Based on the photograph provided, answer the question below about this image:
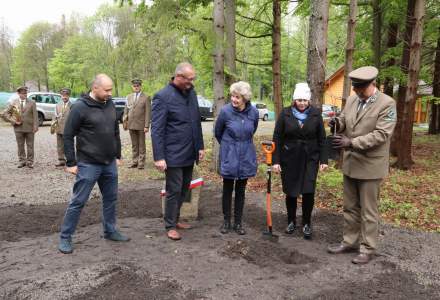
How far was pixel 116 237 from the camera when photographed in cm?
477

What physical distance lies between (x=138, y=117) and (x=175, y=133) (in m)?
4.91

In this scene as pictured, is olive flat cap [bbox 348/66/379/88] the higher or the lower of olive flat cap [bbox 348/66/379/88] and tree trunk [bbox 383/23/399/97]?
the lower

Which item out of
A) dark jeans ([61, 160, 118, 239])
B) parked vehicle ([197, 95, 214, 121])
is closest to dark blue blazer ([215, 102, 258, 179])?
dark jeans ([61, 160, 118, 239])

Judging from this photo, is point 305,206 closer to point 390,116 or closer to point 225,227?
point 225,227

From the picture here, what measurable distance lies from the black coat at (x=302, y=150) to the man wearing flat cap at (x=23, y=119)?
7.41 m

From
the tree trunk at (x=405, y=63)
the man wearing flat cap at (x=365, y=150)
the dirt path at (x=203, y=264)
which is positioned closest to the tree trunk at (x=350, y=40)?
the tree trunk at (x=405, y=63)

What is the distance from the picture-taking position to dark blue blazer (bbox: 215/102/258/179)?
4887 millimetres

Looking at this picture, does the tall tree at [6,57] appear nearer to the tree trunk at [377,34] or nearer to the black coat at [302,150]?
the tree trunk at [377,34]

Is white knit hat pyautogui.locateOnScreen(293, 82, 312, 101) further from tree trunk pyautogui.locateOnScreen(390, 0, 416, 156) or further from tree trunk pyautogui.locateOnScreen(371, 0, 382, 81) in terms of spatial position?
tree trunk pyautogui.locateOnScreen(371, 0, 382, 81)

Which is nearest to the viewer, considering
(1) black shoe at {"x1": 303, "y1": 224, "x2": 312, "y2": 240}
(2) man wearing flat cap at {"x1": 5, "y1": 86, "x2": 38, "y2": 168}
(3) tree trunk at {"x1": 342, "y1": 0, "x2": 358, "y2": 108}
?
(1) black shoe at {"x1": 303, "y1": 224, "x2": 312, "y2": 240}

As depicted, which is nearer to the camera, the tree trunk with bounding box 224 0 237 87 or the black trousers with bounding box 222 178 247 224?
the black trousers with bounding box 222 178 247 224

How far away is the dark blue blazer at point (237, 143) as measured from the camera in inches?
192

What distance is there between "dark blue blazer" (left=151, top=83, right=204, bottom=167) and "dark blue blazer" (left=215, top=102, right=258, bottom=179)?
0.38 metres

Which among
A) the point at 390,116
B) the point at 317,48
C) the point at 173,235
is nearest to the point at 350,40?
the point at 317,48
